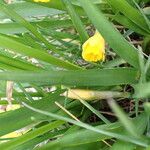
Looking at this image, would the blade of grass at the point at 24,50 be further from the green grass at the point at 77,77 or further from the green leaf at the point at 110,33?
the green leaf at the point at 110,33

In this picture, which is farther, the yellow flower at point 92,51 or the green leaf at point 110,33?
the yellow flower at point 92,51

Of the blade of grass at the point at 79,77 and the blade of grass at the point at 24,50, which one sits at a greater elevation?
the blade of grass at the point at 24,50

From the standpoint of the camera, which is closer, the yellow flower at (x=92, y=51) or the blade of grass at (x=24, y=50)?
the blade of grass at (x=24, y=50)

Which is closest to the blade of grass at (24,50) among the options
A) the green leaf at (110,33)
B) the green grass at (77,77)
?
the green grass at (77,77)

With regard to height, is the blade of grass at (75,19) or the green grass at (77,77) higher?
the blade of grass at (75,19)

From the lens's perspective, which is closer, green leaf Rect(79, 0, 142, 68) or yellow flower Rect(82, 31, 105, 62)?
green leaf Rect(79, 0, 142, 68)

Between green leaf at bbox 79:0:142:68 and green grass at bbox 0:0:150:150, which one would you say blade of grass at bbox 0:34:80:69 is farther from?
green leaf at bbox 79:0:142:68

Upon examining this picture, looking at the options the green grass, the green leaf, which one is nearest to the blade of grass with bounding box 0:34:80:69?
the green grass

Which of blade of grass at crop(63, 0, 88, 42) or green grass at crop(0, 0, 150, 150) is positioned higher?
blade of grass at crop(63, 0, 88, 42)
